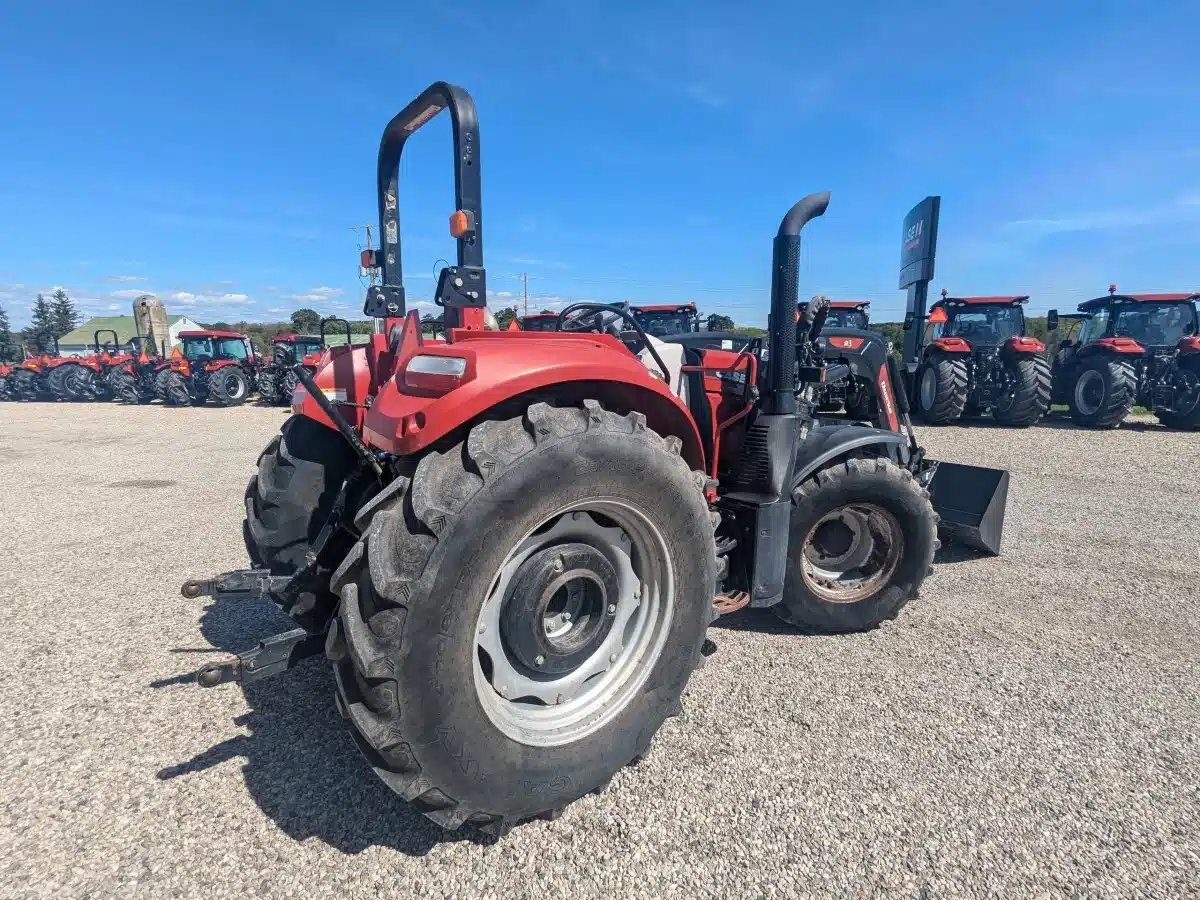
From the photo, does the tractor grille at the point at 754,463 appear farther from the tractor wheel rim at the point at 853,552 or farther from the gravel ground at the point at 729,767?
the gravel ground at the point at 729,767

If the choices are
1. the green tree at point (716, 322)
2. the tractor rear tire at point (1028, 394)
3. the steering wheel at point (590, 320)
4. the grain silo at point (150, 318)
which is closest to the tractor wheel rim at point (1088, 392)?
the tractor rear tire at point (1028, 394)

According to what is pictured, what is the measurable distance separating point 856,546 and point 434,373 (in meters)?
2.55

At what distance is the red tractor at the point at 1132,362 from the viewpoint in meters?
11.4

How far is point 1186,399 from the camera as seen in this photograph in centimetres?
1155

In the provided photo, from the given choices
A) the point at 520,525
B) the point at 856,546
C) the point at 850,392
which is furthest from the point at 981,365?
the point at 520,525

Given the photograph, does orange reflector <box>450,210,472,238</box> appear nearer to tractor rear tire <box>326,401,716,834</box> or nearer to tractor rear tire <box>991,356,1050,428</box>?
tractor rear tire <box>326,401,716,834</box>

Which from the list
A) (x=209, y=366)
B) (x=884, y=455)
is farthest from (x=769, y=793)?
(x=209, y=366)

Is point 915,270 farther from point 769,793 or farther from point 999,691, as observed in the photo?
point 769,793

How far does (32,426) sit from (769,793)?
55.9 feet

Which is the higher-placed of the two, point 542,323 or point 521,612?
point 542,323

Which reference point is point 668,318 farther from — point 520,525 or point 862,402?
point 520,525

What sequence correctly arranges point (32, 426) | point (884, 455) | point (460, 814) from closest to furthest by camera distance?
1. point (460, 814)
2. point (884, 455)
3. point (32, 426)

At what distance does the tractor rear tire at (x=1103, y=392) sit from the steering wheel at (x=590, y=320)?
11.6 m

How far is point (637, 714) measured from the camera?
2148 mm
